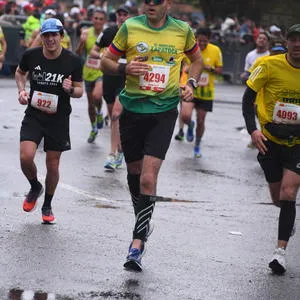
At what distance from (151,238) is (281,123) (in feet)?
4.97

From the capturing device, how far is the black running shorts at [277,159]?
834 centimetres

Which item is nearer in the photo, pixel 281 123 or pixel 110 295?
pixel 110 295

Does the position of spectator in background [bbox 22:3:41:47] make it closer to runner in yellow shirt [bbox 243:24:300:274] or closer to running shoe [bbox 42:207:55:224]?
running shoe [bbox 42:207:55:224]

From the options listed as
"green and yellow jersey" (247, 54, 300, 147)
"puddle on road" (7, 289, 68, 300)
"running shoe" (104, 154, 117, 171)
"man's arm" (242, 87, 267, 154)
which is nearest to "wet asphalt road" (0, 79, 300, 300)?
"puddle on road" (7, 289, 68, 300)

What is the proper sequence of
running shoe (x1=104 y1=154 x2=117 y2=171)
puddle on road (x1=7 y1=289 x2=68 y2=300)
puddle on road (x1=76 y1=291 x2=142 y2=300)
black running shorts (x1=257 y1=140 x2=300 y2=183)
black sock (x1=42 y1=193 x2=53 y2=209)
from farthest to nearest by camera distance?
A: running shoe (x1=104 y1=154 x2=117 y2=171)
black sock (x1=42 y1=193 x2=53 y2=209)
black running shorts (x1=257 y1=140 x2=300 y2=183)
puddle on road (x1=76 y1=291 x2=142 y2=300)
puddle on road (x1=7 y1=289 x2=68 y2=300)

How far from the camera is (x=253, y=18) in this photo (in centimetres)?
3847

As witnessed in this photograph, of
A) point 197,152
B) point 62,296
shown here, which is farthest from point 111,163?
point 62,296

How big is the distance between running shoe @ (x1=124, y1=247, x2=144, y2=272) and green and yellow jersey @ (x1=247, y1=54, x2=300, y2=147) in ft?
4.96

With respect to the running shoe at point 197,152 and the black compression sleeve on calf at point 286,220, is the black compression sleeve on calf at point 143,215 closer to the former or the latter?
the black compression sleeve on calf at point 286,220

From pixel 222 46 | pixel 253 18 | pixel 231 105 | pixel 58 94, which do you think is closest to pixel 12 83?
pixel 231 105

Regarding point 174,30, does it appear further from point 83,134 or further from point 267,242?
point 83,134

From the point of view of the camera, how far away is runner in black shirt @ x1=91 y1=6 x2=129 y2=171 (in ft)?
44.1

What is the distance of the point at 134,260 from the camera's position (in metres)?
7.66

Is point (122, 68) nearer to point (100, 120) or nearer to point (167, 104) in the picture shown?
point (167, 104)
